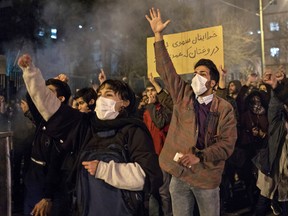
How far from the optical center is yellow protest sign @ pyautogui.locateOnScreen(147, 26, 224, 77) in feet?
15.4

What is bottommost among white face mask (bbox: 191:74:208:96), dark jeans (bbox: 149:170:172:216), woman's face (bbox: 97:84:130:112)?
dark jeans (bbox: 149:170:172:216)

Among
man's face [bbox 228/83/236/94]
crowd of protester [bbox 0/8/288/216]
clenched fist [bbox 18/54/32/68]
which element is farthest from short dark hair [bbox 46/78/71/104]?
man's face [bbox 228/83/236/94]

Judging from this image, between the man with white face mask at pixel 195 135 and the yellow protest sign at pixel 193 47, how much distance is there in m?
1.61

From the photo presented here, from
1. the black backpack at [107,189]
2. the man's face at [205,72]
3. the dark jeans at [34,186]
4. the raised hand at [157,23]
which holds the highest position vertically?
the raised hand at [157,23]

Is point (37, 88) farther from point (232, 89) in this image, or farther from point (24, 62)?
point (232, 89)

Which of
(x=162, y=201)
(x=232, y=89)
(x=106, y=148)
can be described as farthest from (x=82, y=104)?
(x=232, y=89)

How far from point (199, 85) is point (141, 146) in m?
0.95

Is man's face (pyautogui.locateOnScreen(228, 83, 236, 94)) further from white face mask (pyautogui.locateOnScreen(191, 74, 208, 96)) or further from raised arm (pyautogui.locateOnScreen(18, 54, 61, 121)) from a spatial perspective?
raised arm (pyautogui.locateOnScreen(18, 54, 61, 121))

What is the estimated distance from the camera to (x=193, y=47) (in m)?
4.83

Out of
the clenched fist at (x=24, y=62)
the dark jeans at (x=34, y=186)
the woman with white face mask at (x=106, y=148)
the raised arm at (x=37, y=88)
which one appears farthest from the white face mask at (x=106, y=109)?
the dark jeans at (x=34, y=186)

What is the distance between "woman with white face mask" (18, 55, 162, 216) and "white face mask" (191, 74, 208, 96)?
2.34 feet

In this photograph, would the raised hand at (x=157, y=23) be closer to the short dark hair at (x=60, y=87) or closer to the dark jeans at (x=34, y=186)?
the short dark hair at (x=60, y=87)

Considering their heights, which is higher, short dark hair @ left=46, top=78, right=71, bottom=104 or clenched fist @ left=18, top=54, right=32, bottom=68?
clenched fist @ left=18, top=54, right=32, bottom=68

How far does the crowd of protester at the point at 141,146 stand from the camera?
2186 millimetres
